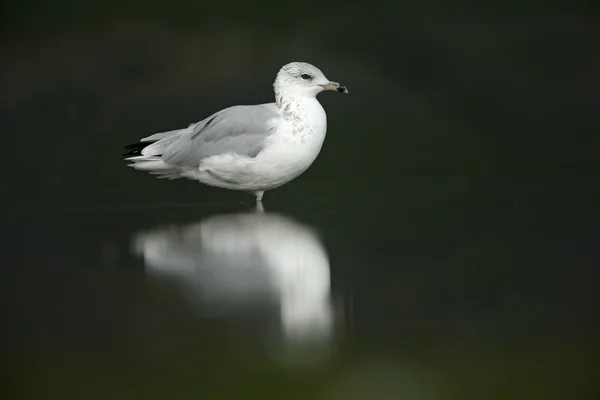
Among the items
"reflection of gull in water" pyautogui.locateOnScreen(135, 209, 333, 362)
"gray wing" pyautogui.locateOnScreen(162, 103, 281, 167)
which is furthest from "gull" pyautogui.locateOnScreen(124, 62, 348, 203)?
"reflection of gull in water" pyautogui.locateOnScreen(135, 209, 333, 362)

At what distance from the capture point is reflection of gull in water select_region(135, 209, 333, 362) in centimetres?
334

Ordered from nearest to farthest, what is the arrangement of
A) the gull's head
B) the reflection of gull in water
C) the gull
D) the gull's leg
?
the reflection of gull in water → the gull → the gull's head → the gull's leg

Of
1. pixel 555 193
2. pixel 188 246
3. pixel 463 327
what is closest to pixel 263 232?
pixel 188 246

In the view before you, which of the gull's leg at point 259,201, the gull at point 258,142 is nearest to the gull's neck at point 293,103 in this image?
the gull at point 258,142

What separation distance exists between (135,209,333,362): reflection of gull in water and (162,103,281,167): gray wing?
0.35 metres

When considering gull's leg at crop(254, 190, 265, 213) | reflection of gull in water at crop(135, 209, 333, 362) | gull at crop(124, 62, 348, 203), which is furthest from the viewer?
gull's leg at crop(254, 190, 265, 213)

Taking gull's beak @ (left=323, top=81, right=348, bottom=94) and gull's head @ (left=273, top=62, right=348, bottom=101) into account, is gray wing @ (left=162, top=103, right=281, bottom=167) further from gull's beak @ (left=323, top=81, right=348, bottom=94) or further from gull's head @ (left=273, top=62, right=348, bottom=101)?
gull's beak @ (left=323, top=81, right=348, bottom=94)

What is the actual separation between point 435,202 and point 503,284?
1741mm

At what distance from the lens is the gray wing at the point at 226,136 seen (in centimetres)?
495

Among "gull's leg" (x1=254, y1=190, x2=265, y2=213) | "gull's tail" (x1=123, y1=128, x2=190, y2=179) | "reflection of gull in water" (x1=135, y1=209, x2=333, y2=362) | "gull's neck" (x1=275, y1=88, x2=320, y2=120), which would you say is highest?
"gull's neck" (x1=275, y1=88, x2=320, y2=120)

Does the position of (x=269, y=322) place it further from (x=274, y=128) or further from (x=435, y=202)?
(x=435, y=202)

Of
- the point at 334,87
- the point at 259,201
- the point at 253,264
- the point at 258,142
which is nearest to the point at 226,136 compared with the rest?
the point at 258,142

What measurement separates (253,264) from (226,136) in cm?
127

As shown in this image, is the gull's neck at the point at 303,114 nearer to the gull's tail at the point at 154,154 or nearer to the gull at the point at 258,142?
the gull at the point at 258,142
